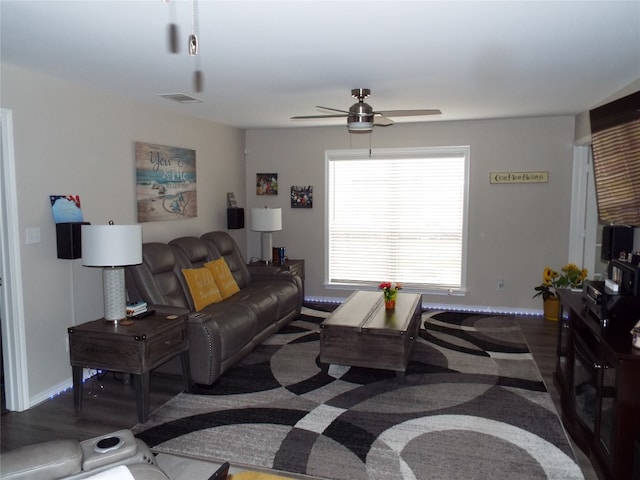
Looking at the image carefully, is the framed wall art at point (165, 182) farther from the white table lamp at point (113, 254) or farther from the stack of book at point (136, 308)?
the white table lamp at point (113, 254)

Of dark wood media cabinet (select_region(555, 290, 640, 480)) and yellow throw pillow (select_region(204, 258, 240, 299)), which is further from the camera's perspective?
yellow throw pillow (select_region(204, 258, 240, 299))

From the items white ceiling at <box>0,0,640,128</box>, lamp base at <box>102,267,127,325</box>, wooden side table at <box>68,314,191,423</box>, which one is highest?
white ceiling at <box>0,0,640,128</box>

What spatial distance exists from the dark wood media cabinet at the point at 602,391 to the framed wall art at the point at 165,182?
154 inches

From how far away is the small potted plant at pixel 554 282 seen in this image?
5316 millimetres

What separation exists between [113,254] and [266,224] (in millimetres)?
2882

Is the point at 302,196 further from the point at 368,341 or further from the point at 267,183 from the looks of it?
the point at 368,341

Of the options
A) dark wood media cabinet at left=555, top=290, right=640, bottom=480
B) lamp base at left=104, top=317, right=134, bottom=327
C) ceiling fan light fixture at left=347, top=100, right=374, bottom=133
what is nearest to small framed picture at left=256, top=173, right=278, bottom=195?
ceiling fan light fixture at left=347, top=100, right=374, bottom=133

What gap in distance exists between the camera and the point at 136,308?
3.60 metres

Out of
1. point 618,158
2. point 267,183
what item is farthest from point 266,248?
point 618,158

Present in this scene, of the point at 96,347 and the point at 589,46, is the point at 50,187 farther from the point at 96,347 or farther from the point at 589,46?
the point at 589,46

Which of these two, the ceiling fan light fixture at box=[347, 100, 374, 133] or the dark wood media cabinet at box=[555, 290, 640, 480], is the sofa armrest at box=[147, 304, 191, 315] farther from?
the dark wood media cabinet at box=[555, 290, 640, 480]

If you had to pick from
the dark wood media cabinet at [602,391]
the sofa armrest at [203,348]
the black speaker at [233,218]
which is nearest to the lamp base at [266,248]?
the black speaker at [233,218]

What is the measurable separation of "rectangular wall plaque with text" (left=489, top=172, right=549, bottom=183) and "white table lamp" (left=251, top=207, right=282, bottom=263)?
2.84m

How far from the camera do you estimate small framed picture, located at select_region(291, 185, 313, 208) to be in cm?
666
